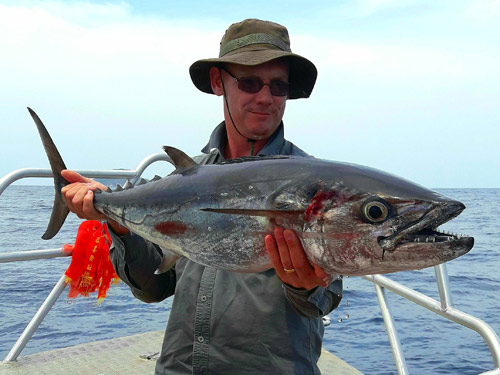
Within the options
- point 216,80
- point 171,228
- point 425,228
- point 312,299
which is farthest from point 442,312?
point 216,80

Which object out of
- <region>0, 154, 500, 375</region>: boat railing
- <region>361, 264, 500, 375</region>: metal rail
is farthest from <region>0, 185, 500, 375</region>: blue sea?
<region>361, 264, 500, 375</region>: metal rail

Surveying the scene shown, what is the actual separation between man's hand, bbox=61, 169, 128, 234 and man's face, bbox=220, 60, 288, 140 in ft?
2.80

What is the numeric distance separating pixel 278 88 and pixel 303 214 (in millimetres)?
1202

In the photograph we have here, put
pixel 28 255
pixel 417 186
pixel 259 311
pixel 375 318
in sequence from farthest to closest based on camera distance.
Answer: pixel 375 318 < pixel 28 255 < pixel 259 311 < pixel 417 186

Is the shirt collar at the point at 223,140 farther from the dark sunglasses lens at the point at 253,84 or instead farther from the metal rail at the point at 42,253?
the metal rail at the point at 42,253

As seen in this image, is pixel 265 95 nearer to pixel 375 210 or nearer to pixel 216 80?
→ pixel 216 80

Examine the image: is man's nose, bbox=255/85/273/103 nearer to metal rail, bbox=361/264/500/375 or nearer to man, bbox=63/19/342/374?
man, bbox=63/19/342/374

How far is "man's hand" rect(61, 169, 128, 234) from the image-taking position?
270 cm

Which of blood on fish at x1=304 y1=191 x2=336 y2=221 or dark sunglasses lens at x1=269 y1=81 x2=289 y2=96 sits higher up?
dark sunglasses lens at x1=269 y1=81 x2=289 y2=96

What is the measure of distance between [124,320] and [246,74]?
8676 mm

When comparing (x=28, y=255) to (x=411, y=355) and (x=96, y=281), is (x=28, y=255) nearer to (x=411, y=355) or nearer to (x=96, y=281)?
(x=96, y=281)

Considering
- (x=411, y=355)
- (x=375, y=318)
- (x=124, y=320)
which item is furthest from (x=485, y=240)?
(x=124, y=320)

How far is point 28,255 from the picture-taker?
388cm

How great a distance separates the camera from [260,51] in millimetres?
2916
